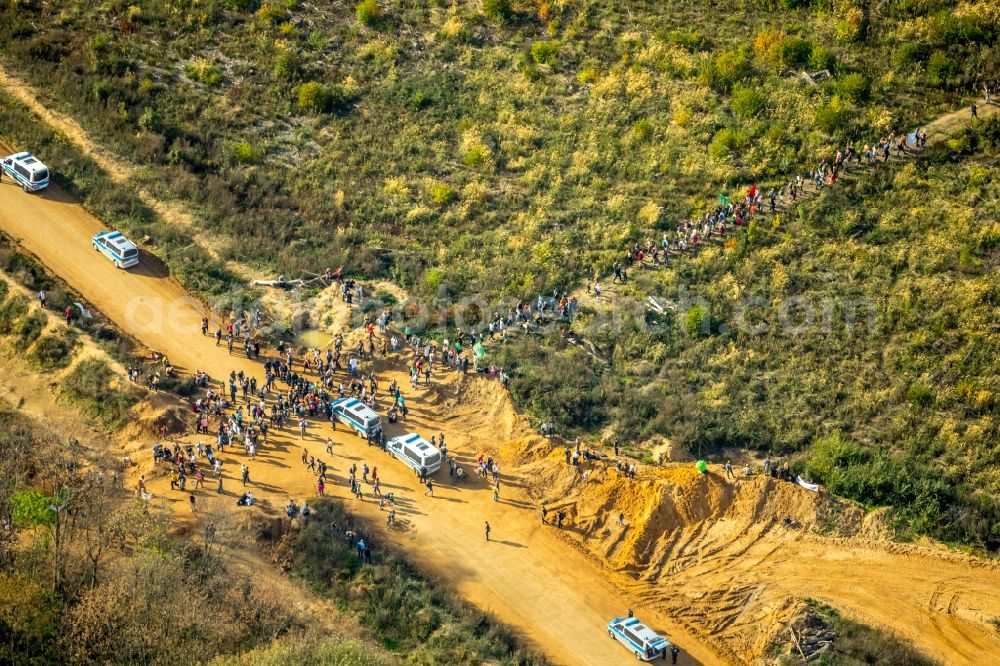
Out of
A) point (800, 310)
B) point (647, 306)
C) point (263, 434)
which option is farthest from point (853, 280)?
point (263, 434)

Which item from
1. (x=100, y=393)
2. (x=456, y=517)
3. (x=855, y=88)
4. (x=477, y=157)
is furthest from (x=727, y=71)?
(x=100, y=393)

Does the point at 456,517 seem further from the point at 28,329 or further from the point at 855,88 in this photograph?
the point at 855,88

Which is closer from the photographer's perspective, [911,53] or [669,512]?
[669,512]

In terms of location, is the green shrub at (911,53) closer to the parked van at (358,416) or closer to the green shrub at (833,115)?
the green shrub at (833,115)

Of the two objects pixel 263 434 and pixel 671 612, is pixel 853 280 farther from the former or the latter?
pixel 263 434

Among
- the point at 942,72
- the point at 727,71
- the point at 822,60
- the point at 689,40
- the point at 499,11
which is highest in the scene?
the point at 942,72

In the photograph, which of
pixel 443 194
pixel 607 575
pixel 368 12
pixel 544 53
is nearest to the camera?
pixel 607 575

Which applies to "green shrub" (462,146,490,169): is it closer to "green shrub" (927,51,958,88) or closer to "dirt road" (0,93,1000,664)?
"dirt road" (0,93,1000,664)

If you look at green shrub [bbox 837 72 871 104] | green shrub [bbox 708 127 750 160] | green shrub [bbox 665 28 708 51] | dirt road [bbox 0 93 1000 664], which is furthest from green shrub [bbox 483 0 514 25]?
dirt road [bbox 0 93 1000 664]
